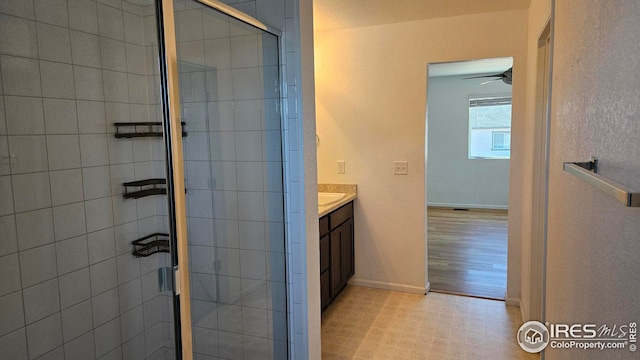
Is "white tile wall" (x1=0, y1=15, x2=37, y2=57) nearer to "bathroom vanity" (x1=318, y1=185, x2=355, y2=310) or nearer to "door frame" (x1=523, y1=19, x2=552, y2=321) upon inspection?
"bathroom vanity" (x1=318, y1=185, x2=355, y2=310)

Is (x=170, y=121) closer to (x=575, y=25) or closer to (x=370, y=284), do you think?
(x=575, y=25)

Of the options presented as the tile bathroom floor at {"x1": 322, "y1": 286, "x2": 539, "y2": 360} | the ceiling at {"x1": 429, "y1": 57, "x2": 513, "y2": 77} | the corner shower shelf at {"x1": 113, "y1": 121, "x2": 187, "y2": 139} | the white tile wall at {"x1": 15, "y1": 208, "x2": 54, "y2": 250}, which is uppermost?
the ceiling at {"x1": 429, "y1": 57, "x2": 513, "y2": 77}

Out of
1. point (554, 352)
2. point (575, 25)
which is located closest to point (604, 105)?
point (575, 25)

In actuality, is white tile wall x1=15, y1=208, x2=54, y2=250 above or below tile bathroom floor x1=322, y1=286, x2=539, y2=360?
above

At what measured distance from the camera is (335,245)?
335 cm

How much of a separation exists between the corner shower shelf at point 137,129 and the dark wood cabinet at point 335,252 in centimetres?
140

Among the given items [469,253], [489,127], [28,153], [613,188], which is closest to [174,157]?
[28,153]

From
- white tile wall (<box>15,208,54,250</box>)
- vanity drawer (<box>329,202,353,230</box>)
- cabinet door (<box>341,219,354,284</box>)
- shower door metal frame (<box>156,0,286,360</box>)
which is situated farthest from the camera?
cabinet door (<box>341,219,354,284</box>)

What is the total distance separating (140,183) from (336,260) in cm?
179

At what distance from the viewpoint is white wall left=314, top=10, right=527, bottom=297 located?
3.33m

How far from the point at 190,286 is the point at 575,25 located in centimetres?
184

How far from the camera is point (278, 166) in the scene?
2.07m

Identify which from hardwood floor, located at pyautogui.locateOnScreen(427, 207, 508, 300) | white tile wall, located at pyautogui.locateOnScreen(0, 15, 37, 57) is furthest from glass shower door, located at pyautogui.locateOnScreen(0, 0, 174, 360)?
hardwood floor, located at pyautogui.locateOnScreen(427, 207, 508, 300)

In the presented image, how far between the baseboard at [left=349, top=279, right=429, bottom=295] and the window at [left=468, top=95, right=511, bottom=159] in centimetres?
452
